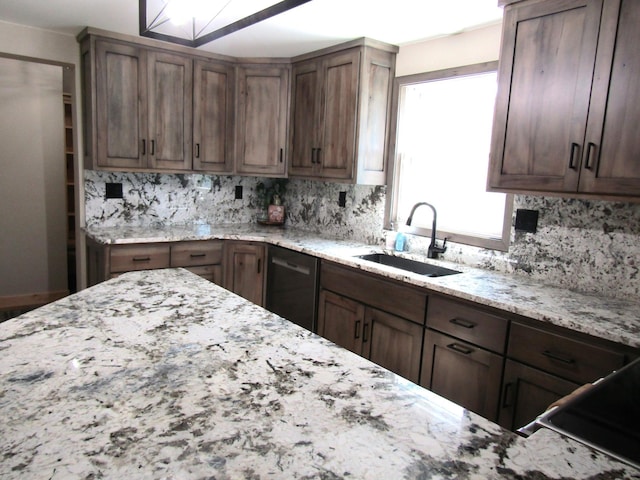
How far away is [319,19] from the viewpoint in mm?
2756

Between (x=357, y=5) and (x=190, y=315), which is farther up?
(x=357, y=5)

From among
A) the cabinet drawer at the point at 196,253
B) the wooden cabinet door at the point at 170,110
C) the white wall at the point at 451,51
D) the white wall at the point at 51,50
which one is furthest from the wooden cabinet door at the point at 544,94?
the white wall at the point at 51,50

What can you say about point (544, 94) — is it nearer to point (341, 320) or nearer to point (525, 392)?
point (525, 392)

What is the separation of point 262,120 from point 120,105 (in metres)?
1.09

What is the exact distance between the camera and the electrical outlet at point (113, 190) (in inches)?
143

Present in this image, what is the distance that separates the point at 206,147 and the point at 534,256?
258cm

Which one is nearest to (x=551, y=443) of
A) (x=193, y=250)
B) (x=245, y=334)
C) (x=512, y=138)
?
(x=245, y=334)

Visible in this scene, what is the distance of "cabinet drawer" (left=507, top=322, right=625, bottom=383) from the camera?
67.5 inches

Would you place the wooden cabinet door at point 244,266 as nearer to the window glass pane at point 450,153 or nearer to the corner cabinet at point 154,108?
the corner cabinet at point 154,108

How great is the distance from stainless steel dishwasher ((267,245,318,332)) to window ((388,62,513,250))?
76 centimetres

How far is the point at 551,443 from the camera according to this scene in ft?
2.81

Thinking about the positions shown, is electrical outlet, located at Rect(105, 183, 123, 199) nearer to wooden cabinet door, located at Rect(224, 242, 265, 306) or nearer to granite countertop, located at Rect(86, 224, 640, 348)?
granite countertop, located at Rect(86, 224, 640, 348)

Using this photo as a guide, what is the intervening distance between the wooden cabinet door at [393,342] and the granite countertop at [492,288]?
26cm

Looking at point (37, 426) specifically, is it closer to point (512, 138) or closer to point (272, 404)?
point (272, 404)
